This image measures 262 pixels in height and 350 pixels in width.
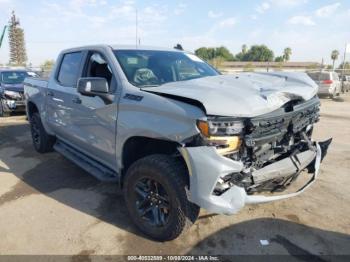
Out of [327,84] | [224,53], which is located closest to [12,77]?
[327,84]

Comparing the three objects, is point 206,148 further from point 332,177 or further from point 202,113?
point 332,177

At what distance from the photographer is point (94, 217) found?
12.5ft

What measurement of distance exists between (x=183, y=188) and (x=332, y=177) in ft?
10.1

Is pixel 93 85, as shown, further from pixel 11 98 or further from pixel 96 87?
pixel 11 98

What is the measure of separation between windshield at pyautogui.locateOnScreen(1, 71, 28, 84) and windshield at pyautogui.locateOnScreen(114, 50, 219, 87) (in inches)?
350

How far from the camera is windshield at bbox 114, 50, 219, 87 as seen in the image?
3.70 meters

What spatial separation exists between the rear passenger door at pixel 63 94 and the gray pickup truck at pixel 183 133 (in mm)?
131

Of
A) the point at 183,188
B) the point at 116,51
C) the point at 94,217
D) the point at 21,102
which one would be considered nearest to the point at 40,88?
the point at 116,51

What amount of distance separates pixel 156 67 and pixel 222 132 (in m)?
1.56

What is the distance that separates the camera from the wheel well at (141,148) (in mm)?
3346

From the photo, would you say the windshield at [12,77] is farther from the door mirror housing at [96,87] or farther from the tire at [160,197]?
the tire at [160,197]

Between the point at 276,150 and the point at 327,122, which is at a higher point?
the point at 276,150

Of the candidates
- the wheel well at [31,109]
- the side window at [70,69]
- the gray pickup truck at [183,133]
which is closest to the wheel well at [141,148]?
the gray pickup truck at [183,133]

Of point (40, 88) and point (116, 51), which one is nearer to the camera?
point (116, 51)
